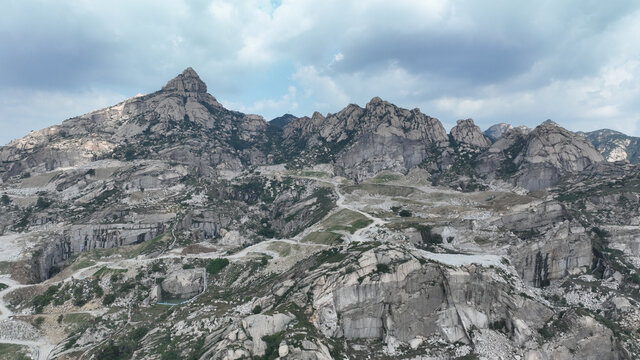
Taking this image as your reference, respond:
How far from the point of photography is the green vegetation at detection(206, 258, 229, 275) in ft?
310

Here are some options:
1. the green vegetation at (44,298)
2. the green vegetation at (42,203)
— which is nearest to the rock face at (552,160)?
the green vegetation at (44,298)

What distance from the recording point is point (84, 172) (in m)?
181

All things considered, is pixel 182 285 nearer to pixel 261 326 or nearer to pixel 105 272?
pixel 105 272

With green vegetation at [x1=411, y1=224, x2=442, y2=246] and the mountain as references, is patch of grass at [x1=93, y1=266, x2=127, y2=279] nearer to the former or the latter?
the mountain

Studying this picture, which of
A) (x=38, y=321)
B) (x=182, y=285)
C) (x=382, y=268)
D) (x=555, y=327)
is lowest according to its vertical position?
(x=38, y=321)

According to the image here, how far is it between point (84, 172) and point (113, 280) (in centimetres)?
11980

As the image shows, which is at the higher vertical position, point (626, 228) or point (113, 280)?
point (626, 228)

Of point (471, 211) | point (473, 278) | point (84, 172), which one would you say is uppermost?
point (84, 172)

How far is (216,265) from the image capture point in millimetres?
95875

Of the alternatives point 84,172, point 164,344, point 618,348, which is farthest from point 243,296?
point 84,172

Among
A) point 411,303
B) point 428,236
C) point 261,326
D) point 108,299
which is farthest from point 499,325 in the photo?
point 108,299

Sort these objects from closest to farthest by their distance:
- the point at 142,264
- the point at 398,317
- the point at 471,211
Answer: the point at 398,317 → the point at 142,264 → the point at 471,211

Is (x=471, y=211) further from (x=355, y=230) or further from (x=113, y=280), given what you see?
(x=113, y=280)

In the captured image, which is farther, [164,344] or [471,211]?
[471,211]
